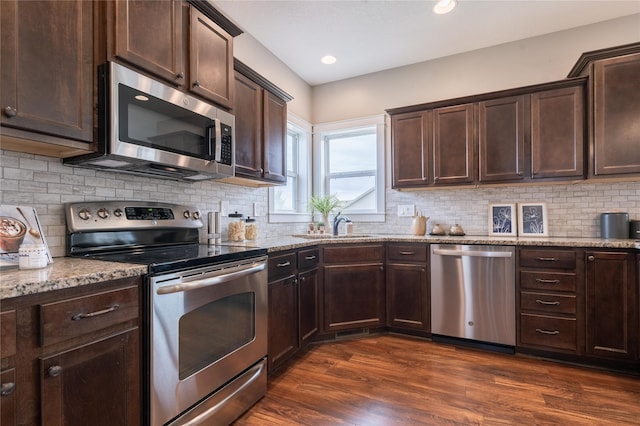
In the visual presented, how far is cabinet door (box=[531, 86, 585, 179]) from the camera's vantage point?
2.63 metres

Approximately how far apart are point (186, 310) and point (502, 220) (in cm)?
295

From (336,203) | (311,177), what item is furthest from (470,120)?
(311,177)

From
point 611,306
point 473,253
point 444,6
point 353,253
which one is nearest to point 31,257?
point 353,253

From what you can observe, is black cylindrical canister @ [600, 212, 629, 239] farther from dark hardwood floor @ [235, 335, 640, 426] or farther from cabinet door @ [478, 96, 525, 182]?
dark hardwood floor @ [235, 335, 640, 426]

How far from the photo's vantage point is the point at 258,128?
257 centimetres

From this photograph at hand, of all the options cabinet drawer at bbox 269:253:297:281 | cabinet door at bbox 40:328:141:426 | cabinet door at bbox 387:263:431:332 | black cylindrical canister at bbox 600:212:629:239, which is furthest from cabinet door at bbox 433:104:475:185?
cabinet door at bbox 40:328:141:426

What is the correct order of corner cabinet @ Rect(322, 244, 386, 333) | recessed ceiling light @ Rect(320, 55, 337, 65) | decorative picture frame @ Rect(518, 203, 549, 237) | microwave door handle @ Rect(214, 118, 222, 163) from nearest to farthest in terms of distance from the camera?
microwave door handle @ Rect(214, 118, 222, 163), corner cabinet @ Rect(322, 244, 386, 333), decorative picture frame @ Rect(518, 203, 549, 237), recessed ceiling light @ Rect(320, 55, 337, 65)

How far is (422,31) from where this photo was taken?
2912 millimetres

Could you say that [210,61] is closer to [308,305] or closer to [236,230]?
[236,230]

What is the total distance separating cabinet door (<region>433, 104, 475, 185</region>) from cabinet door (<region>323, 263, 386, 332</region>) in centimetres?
111

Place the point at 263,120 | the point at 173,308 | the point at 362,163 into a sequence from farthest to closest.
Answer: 1. the point at 362,163
2. the point at 263,120
3. the point at 173,308

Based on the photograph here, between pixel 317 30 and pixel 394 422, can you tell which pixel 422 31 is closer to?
pixel 317 30

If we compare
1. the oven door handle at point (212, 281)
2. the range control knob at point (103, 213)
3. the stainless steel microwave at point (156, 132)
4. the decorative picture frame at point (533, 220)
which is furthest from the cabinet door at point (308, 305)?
the decorative picture frame at point (533, 220)

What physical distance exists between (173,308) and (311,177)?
279 cm
